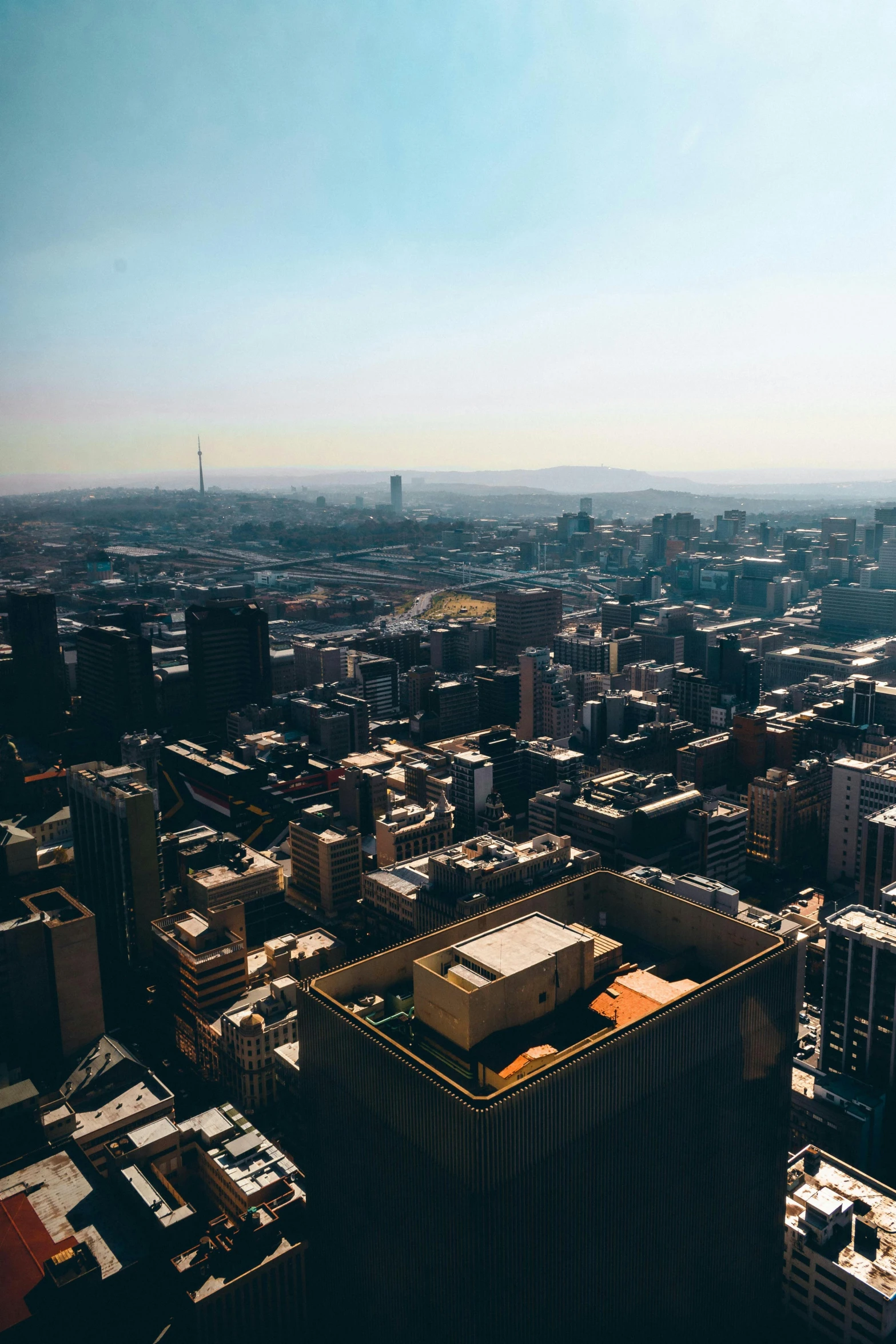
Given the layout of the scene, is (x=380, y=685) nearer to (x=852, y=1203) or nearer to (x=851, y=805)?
(x=851, y=805)

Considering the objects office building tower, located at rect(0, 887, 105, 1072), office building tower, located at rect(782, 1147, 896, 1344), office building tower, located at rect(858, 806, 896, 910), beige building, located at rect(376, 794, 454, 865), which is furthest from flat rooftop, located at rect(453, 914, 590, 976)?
beige building, located at rect(376, 794, 454, 865)

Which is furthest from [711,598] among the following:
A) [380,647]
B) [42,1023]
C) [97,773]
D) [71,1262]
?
[71,1262]

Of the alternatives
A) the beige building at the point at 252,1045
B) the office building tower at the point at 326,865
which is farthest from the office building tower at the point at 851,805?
the beige building at the point at 252,1045

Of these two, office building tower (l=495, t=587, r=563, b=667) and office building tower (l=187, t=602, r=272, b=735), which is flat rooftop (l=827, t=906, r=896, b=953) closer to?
office building tower (l=187, t=602, r=272, b=735)

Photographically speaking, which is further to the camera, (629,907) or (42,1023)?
(42,1023)

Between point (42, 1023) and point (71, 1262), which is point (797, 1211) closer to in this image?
point (71, 1262)

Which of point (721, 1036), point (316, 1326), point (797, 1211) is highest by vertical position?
point (721, 1036)

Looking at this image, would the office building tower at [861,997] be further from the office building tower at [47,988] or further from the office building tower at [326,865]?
the office building tower at [47,988]
